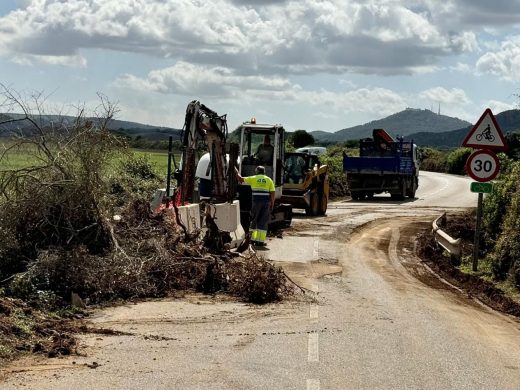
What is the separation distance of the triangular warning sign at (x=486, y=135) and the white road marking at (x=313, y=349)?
7.05m

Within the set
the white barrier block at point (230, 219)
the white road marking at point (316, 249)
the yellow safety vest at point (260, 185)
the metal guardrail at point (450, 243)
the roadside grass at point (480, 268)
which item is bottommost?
the white road marking at point (316, 249)

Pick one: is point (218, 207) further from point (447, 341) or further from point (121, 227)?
point (447, 341)

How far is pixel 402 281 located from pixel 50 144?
22.4 feet

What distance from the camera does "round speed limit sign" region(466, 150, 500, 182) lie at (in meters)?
15.1

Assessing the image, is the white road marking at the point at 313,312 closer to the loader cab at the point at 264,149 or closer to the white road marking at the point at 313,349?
the white road marking at the point at 313,349

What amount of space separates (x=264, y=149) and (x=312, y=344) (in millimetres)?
14937

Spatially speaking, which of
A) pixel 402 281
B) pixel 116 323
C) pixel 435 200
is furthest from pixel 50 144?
pixel 435 200

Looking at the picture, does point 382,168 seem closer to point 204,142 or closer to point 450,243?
point 450,243

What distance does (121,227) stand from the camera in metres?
13.5

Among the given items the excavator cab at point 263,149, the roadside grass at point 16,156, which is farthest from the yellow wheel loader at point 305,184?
the roadside grass at point 16,156

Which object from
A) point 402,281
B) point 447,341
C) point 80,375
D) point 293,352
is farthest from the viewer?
point 402,281

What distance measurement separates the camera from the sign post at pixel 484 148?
15.1 m

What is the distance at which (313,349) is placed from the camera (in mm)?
8820

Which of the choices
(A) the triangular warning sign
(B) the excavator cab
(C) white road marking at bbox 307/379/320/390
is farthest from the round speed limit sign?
(B) the excavator cab
